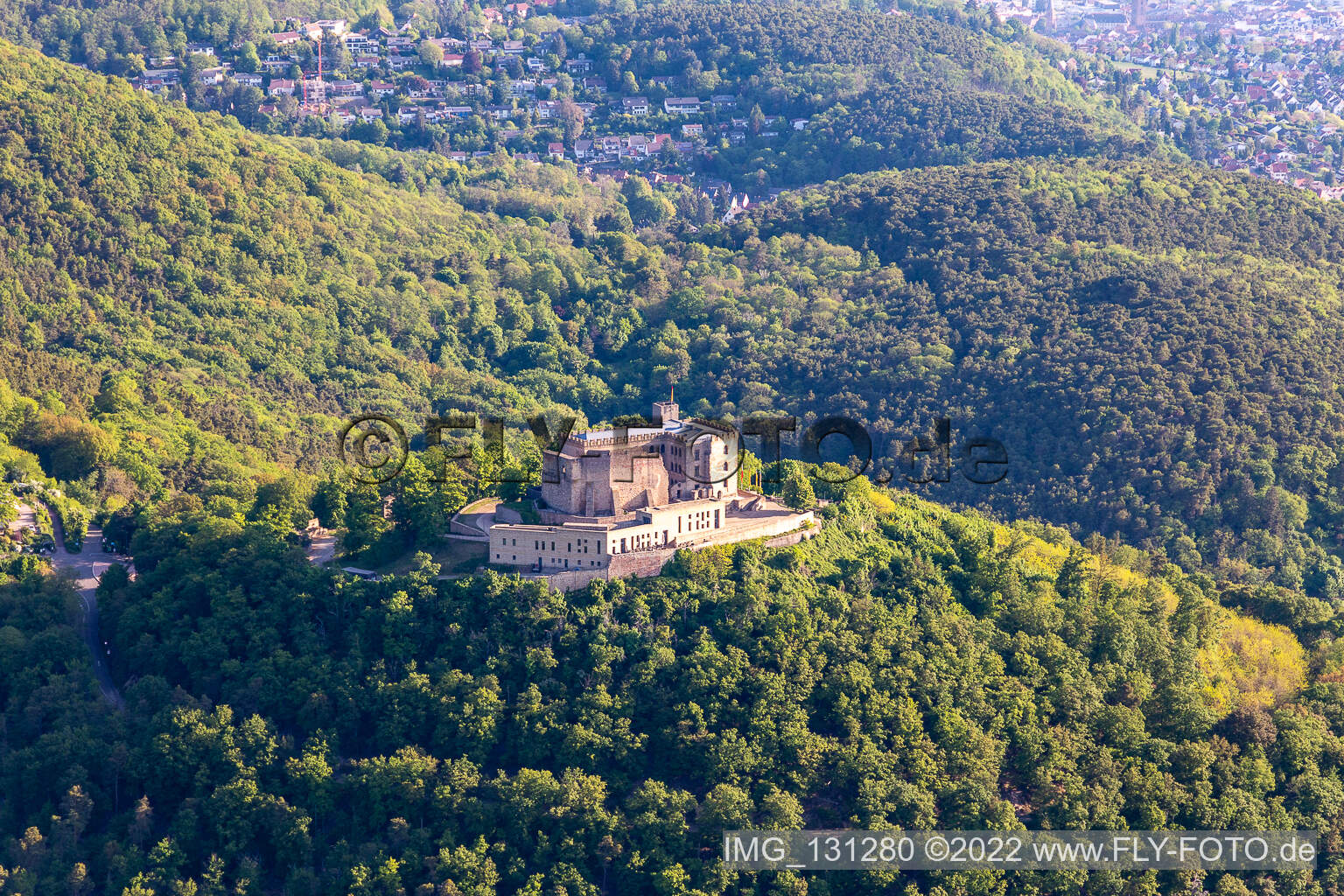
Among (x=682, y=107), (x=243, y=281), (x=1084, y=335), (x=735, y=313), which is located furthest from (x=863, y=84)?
(x=243, y=281)

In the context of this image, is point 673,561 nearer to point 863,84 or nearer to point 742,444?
point 742,444

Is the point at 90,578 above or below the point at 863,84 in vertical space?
below

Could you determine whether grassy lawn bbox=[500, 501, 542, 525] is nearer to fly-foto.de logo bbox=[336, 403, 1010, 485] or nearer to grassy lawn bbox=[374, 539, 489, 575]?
fly-foto.de logo bbox=[336, 403, 1010, 485]

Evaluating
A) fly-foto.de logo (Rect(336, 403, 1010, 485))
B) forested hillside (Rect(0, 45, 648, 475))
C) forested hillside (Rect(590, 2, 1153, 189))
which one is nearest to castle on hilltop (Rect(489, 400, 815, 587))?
fly-foto.de logo (Rect(336, 403, 1010, 485))

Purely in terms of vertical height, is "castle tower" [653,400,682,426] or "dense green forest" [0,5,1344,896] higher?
"castle tower" [653,400,682,426]

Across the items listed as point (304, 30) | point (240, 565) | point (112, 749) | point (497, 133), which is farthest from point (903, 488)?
point (304, 30)

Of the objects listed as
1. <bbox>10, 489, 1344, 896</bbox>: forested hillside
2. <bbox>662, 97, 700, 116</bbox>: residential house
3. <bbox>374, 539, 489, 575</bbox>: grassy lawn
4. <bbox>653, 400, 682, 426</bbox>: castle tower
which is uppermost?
<bbox>662, 97, 700, 116</bbox>: residential house
